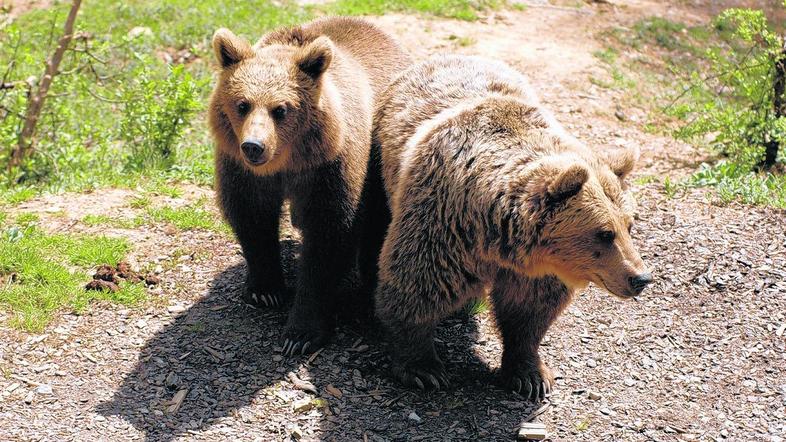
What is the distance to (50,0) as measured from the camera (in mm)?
12844

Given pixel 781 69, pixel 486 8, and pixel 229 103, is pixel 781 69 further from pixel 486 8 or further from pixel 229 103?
pixel 229 103

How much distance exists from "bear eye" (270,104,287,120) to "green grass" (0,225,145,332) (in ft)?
5.94

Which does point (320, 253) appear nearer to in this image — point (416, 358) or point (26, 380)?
point (416, 358)

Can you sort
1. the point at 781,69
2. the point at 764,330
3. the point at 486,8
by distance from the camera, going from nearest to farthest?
the point at 764,330, the point at 781,69, the point at 486,8

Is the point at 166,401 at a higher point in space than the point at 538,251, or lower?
lower

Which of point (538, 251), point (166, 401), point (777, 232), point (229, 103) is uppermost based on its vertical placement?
point (229, 103)

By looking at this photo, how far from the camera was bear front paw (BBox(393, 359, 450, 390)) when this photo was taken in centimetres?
552

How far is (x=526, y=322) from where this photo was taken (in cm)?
541

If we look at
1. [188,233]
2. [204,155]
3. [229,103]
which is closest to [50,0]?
[204,155]

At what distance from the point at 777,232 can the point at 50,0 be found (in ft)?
34.6

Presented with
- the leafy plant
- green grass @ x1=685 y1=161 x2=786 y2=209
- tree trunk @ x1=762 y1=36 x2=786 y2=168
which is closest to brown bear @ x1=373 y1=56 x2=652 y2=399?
green grass @ x1=685 y1=161 x2=786 y2=209

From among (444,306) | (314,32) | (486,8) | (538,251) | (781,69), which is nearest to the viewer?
(538,251)

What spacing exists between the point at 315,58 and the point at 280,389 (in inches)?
82.3

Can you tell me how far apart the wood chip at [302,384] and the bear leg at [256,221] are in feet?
2.73
